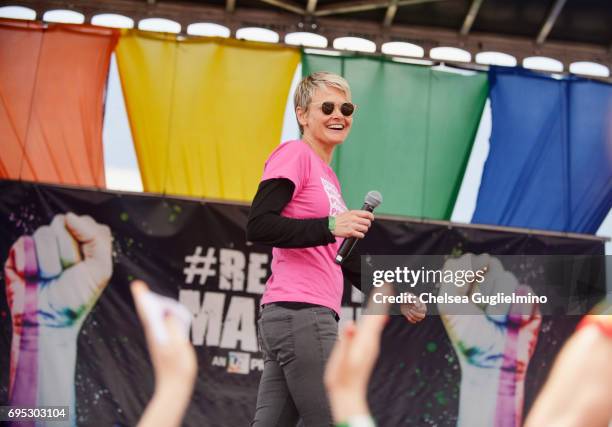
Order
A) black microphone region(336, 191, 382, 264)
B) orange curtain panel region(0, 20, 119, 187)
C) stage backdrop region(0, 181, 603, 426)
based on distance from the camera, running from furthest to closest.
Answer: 1. orange curtain panel region(0, 20, 119, 187)
2. stage backdrop region(0, 181, 603, 426)
3. black microphone region(336, 191, 382, 264)

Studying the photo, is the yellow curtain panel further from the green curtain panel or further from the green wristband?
the green wristband

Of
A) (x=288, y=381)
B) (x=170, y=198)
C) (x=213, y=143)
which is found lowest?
(x=288, y=381)

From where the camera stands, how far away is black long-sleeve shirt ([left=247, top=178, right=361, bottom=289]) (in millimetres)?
1682

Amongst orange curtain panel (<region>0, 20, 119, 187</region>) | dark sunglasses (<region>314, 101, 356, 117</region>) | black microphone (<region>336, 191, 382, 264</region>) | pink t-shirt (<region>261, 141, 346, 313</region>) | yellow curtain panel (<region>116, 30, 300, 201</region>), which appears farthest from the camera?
yellow curtain panel (<region>116, 30, 300, 201</region>)

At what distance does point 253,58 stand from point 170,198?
1.16m

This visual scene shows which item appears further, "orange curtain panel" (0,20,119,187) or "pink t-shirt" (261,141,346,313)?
"orange curtain panel" (0,20,119,187)

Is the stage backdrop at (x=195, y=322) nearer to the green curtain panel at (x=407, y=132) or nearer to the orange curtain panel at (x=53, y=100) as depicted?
the orange curtain panel at (x=53, y=100)

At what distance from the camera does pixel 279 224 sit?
5.57 ft

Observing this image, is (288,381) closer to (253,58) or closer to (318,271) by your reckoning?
(318,271)

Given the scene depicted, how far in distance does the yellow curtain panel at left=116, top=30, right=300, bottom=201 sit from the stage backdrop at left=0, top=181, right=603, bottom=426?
0.78 ft

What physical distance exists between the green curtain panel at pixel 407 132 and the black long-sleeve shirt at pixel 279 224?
3.07 m

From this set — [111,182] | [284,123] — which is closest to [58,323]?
[111,182]

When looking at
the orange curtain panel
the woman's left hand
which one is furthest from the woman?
the orange curtain panel

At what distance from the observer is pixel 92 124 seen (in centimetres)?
482
